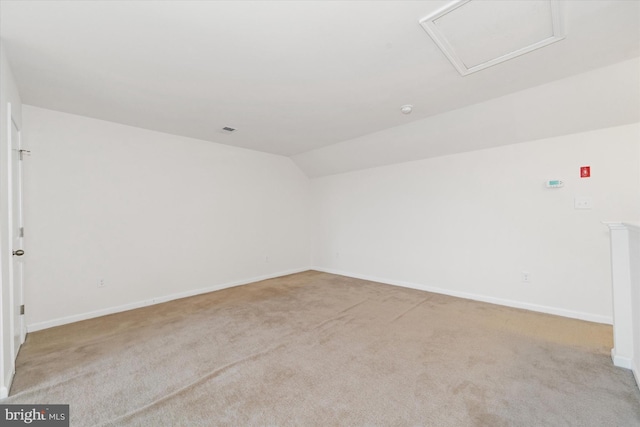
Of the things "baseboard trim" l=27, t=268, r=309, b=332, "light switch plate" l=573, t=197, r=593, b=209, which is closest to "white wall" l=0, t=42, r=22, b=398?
"baseboard trim" l=27, t=268, r=309, b=332

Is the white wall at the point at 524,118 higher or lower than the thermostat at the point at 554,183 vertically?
higher

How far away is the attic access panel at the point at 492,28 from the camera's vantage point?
1601mm

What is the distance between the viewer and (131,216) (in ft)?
11.7

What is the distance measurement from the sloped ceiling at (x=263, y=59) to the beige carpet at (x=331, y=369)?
8.02 feet

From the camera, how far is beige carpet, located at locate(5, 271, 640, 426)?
1602 mm

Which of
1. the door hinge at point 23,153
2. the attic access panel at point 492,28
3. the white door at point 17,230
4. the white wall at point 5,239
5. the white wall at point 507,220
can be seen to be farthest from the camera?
the white wall at point 507,220

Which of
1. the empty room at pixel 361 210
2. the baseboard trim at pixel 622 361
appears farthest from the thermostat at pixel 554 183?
the baseboard trim at pixel 622 361

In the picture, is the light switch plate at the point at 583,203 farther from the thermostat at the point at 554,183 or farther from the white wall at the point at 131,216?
the white wall at the point at 131,216

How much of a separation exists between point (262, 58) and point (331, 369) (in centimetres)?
251

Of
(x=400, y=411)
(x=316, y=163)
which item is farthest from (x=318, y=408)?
(x=316, y=163)

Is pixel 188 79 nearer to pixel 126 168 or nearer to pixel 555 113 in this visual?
pixel 126 168

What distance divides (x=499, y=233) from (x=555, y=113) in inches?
59.8

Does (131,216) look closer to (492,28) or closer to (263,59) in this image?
(263,59)

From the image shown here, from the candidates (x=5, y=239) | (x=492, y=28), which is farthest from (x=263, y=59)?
(x=5, y=239)
